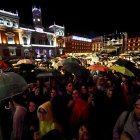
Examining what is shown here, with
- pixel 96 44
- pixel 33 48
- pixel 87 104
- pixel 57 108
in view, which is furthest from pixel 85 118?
pixel 96 44

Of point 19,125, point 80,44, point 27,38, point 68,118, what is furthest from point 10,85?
point 80,44

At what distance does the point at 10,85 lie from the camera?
149 inches

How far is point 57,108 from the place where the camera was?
4.37 metres

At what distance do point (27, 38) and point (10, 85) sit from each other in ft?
160

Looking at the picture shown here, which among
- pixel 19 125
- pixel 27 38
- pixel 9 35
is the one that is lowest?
pixel 19 125

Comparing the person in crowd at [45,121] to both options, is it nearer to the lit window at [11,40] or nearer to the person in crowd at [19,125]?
the person in crowd at [19,125]

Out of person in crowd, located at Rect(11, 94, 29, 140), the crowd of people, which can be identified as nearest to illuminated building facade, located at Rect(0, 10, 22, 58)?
the crowd of people

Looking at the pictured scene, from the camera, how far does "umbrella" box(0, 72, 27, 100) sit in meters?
3.60

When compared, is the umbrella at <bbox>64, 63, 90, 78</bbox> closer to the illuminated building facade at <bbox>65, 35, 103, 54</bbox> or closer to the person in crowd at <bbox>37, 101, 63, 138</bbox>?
the person in crowd at <bbox>37, 101, 63, 138</bbox>

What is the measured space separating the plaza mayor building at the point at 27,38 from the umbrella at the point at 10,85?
3160cm

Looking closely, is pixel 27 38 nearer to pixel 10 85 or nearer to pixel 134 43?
pixel 10 85

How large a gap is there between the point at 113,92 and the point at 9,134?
2675 millimetres

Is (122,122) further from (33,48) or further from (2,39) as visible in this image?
(33,48)

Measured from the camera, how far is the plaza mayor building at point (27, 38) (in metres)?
43.8
